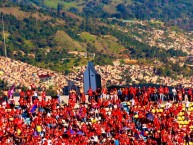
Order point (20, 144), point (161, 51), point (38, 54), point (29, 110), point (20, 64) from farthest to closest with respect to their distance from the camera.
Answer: point (161, 51), point (38, 54), point (20, 64), point (29, 110), point (20, 144)

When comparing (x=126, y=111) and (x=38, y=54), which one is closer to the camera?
(x=126, y=111)

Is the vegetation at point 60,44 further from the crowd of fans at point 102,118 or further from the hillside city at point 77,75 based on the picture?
the crowd of fans at point 102,118

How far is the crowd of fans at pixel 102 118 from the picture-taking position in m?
37.8

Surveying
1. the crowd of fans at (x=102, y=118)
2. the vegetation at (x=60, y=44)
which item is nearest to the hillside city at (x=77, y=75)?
the vegetation at (x=60, y=44)

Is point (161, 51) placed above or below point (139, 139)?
below

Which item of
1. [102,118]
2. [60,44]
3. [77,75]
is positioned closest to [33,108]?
[102,118]

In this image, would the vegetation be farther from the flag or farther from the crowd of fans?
the flag

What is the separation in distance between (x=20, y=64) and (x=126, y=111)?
343ft

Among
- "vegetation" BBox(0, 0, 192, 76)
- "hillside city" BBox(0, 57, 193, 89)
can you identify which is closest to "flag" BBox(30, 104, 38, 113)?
"hillside city" BBox(0, 57, 193, 89)

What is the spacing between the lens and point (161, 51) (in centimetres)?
19525

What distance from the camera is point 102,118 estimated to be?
40.8 metres

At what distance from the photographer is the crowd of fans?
37.8 meters

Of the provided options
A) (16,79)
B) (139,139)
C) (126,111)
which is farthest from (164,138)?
(16,79)

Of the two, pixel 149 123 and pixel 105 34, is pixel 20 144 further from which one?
pixel 105 34
